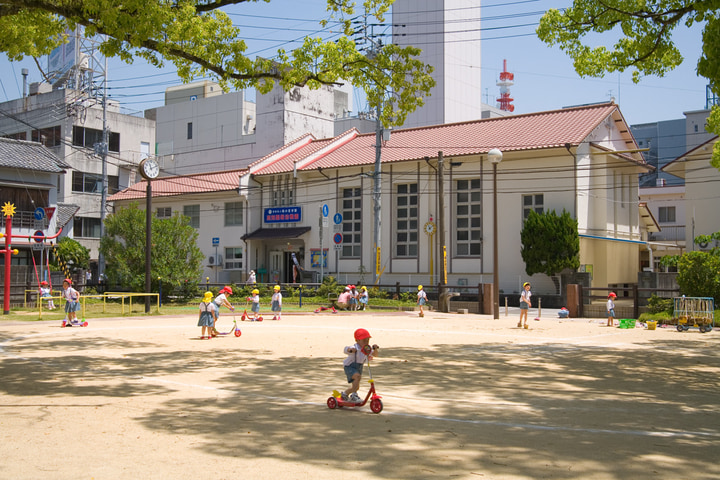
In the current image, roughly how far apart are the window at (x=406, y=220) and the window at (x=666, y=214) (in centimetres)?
2541

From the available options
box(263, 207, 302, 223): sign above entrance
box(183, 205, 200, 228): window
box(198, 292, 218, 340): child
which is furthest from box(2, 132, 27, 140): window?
box(198, 292, 218, 340): child

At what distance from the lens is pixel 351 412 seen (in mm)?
8695

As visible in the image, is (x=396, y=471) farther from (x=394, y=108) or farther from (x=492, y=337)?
(x=492, y=337)

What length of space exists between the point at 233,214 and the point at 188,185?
5107mm

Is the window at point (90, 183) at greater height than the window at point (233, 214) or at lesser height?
greater

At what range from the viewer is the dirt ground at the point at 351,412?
20.3 ft

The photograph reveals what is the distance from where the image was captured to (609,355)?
15.1 meters

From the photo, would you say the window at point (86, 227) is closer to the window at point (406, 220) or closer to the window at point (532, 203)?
the window at point (406, 220)

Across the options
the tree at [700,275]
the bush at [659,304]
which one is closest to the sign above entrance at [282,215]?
the bush at [659,304]

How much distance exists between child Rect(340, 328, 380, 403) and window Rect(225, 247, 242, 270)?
36.3 m

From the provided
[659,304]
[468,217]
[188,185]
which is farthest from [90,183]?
[659,304]

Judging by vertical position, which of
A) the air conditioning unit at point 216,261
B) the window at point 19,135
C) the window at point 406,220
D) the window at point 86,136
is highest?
the window at point 19,135

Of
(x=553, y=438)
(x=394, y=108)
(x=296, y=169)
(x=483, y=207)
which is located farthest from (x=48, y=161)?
(x=553, y=438)

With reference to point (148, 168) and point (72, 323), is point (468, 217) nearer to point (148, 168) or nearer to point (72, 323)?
point (148, 168)
